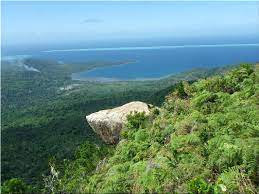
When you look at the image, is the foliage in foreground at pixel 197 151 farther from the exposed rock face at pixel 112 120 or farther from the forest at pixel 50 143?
the exposed rock face at pixel 112 120

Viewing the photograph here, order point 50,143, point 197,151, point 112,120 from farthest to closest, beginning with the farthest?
point 50,143, point 112,120, point 197,151

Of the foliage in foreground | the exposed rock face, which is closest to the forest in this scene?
the exposed rock face

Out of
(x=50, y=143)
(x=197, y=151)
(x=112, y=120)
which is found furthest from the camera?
(x=50, y=143)

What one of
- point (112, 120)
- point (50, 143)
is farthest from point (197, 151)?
point (50, 143)

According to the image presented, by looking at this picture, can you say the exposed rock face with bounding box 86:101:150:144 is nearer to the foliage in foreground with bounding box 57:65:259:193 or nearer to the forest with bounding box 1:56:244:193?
the forest with bounding box 1:56:244:193

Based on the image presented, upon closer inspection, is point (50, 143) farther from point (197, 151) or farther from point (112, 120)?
point (197, 151)

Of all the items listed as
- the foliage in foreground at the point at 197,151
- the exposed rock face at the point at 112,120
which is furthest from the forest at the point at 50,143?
the foliage in foreground at the point at 197,151
